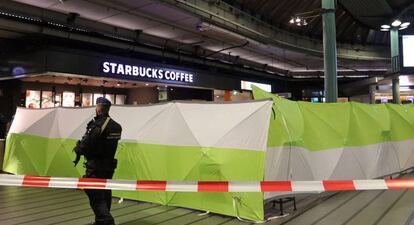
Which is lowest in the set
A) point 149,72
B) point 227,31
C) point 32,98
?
point 32,98

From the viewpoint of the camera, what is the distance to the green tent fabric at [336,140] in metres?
5.12

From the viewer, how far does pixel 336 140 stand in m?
6.43

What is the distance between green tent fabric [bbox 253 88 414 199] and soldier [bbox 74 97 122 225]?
1998 millimetres

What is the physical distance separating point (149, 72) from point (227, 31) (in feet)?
9.72

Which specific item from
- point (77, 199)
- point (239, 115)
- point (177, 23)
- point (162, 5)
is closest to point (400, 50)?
point (177, 23)

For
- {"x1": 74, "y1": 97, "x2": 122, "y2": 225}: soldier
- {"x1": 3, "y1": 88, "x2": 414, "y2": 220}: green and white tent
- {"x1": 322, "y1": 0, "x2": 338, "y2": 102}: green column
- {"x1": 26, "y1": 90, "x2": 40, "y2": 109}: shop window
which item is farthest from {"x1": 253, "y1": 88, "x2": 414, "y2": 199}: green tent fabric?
{"x1": 26, "y1": 90, "x2": 40, "y2": 109}: shop window

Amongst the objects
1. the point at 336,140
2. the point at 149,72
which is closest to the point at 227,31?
the point at 149,72

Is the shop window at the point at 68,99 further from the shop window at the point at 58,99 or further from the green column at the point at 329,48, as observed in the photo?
the green column at the point at 329,48

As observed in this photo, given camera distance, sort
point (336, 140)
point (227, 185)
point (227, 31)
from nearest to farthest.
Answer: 1. point (227, 185)
2. point (336, 140)
3. point (227, 31)

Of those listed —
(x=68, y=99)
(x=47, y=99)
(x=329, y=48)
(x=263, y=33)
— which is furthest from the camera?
(x=263, y=33)

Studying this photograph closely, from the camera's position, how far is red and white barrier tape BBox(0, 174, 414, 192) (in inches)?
134

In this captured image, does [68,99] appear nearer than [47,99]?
No

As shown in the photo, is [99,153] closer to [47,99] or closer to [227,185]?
[227,185]

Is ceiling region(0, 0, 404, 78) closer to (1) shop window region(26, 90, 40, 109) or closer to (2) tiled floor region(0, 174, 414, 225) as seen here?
(1) shop window region(26, 90, 40, 109)
